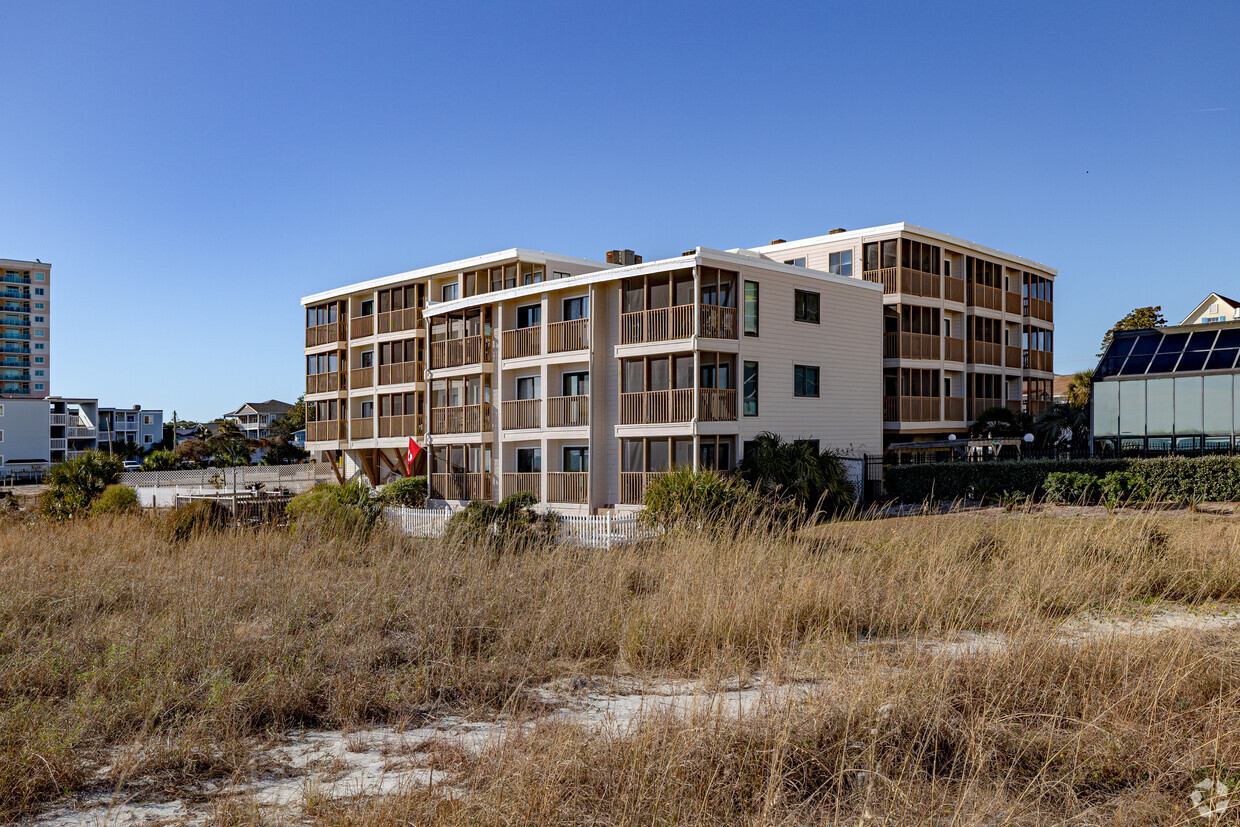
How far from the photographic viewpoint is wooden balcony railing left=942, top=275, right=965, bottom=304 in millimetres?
39062

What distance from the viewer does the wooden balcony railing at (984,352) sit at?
4043cm

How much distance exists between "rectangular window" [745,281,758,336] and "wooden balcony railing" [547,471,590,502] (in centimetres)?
736

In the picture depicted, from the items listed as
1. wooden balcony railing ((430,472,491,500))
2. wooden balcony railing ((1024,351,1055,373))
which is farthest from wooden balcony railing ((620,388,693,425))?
wooden balcony railing ((1024,351,1055,373))

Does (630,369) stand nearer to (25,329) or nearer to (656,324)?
(656,324)

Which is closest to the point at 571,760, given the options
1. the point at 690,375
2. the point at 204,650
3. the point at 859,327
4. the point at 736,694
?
the point at 736,694

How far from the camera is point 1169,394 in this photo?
28766 mm

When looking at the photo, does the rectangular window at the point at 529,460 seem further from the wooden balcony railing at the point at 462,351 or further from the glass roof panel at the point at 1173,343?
the glass roof panel at the point at 1173,343

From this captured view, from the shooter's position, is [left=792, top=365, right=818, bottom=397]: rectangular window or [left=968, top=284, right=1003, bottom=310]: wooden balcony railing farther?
[left=968, top=284, right=1003, bottom=310]: wooden balcony railing

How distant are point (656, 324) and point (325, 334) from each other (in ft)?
86.1

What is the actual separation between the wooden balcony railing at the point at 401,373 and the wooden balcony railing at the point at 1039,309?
103 ft

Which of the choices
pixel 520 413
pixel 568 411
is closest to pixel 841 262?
pixel 568 411

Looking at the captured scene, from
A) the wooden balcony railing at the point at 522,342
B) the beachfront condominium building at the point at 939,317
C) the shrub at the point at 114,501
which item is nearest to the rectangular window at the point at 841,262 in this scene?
the beachfront condominium building at the point at 939,317

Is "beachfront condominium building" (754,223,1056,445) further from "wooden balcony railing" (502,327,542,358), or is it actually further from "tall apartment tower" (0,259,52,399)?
"tall apartment tower" (0,259,52,399)

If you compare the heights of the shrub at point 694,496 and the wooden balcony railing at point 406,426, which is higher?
the wooden balcony railing at point 406,426
